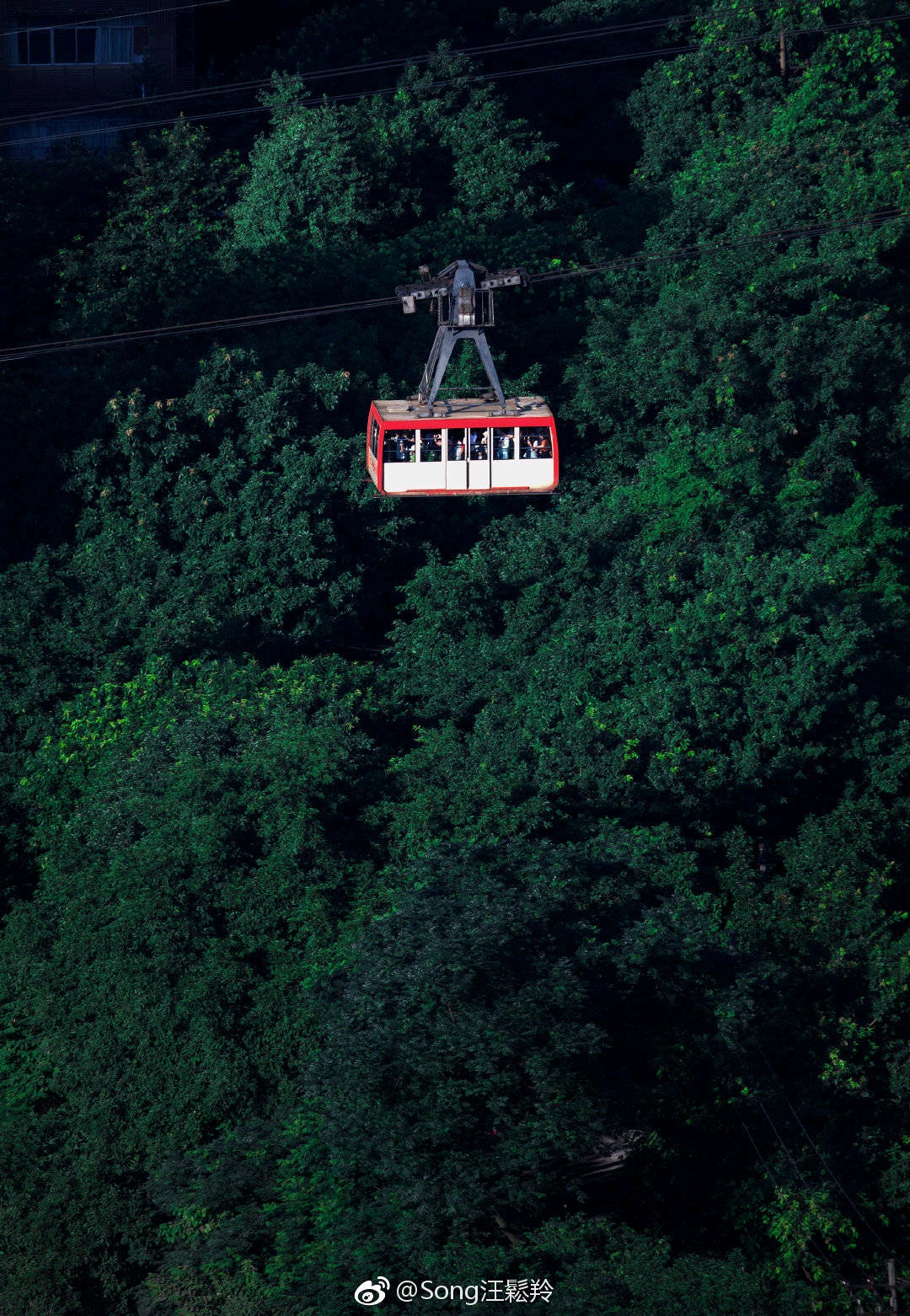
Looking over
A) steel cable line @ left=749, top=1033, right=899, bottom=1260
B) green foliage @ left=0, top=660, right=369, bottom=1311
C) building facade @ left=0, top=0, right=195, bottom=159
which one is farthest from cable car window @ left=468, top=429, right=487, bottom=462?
building facade @ left=0, top=0, right=195, bottom=159

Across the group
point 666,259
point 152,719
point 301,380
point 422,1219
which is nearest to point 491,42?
point 666,259

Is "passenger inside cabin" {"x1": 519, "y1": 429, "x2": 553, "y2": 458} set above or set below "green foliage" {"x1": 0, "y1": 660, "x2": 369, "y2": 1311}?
above

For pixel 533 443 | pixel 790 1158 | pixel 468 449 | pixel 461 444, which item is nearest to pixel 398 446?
pixel 461 444

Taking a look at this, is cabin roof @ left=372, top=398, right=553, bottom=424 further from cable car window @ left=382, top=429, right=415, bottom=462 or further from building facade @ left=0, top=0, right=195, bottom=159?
building facade @ left=0, top=0, right=195, bottom=159

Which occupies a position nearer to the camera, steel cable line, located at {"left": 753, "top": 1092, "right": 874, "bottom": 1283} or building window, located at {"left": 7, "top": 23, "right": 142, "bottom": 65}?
steel cable line, located at {"left": 753, "top": 1092, "right": 874, "bottom": 1283}

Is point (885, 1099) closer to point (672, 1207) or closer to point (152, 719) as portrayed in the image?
point (672, 1207)

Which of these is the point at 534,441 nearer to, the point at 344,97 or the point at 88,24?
the point at 344,97
